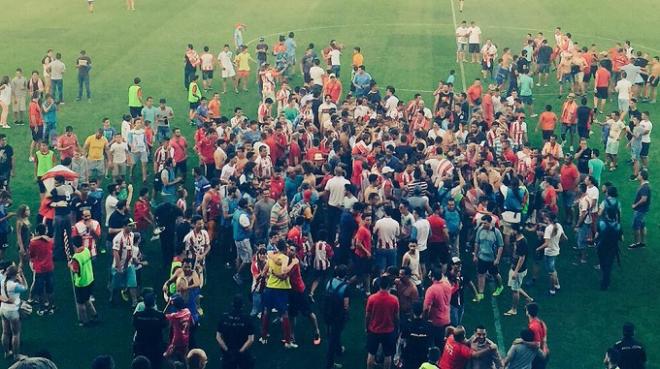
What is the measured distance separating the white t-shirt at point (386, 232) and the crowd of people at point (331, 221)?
0.03 metres

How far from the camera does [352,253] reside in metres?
18.2

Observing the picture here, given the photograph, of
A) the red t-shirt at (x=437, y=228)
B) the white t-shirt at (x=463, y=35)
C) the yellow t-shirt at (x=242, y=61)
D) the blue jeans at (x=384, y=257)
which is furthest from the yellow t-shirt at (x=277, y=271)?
the white t-shirt at (x=463, y=35)

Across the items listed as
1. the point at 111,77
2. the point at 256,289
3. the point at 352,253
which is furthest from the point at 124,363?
the point at 111,77

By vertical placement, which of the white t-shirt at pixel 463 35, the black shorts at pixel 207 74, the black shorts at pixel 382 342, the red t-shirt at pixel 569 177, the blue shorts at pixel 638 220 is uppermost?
the white t-shirt at pixel 463 35

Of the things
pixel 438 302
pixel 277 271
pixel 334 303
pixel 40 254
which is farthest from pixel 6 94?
pixel 438 302

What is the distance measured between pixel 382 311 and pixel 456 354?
5.44 ft

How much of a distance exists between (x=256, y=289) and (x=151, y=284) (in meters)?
3.47

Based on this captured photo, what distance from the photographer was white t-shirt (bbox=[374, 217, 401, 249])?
696 inches

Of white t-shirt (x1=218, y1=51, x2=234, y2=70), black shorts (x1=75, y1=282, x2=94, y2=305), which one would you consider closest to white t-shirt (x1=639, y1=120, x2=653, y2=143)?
white t-shirt (x1=218, y1=51, x2=234, y2=70)

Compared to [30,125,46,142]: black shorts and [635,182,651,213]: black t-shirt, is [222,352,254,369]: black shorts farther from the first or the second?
[30,125,46,142]: black shorts

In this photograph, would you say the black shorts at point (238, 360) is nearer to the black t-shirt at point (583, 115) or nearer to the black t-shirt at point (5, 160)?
the black t-shirt at point (5, 160)

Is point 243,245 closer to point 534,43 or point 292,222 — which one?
point 292,222

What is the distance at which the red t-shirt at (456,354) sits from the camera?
44.1 ft

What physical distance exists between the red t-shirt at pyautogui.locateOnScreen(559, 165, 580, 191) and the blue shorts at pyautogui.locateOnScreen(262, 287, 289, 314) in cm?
868
